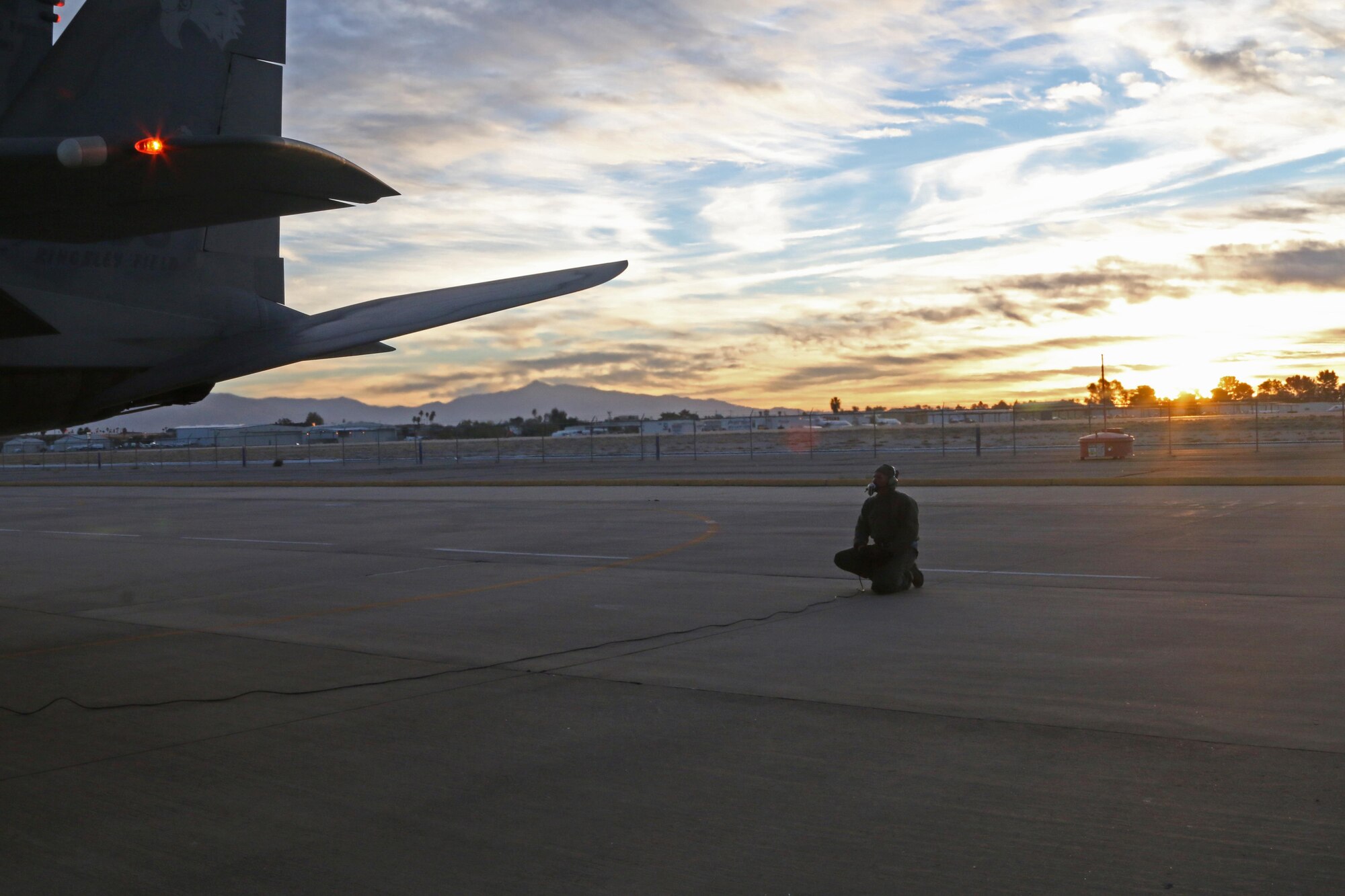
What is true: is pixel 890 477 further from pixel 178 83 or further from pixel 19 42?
pixel 19 42

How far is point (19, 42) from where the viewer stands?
8.71 meters

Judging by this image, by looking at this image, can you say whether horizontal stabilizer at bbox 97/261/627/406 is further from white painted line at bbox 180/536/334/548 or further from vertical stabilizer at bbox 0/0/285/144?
white painted line at bbox 180/536/334/548

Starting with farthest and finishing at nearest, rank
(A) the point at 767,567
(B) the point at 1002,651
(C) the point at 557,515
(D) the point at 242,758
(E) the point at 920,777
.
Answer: (C) the point at 557,515
(A) the point at 767,567
(B) the point at 1002,651
(D) the point at 242,758
(E) the point at 920,777

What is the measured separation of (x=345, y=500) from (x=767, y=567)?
20.6m

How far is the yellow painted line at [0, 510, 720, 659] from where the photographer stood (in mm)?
10961

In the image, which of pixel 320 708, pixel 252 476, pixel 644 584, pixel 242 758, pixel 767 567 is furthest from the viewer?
pixel 252 476

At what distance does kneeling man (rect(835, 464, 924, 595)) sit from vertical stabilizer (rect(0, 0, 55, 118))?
8783 mm

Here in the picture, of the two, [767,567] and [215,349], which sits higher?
[215,349]

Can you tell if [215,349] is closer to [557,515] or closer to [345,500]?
[557,515]

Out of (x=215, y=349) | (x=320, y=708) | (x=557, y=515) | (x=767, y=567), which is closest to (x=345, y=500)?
(x=557, y=515)

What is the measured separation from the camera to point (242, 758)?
22.1ft

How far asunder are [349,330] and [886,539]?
20.8 feet

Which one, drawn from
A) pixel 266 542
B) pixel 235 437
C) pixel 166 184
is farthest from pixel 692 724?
pixel 235 437

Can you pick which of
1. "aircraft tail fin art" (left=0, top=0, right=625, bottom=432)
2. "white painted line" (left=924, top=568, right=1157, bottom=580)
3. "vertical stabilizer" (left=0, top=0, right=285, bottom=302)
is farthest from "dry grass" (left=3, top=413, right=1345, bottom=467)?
"aircraft tail fin art" (left=0, top=0, right=625, bottom=432)
